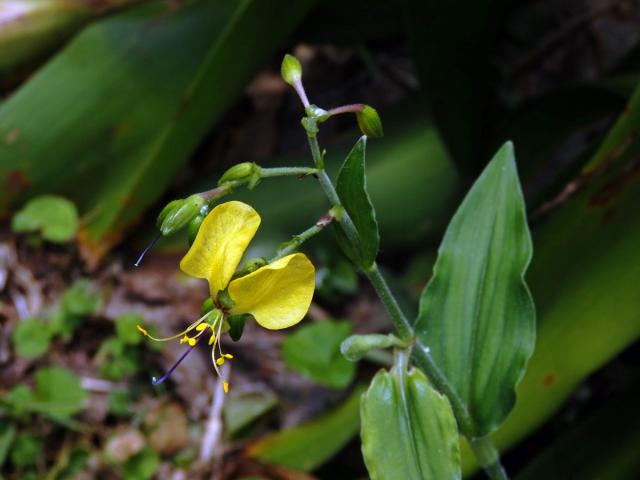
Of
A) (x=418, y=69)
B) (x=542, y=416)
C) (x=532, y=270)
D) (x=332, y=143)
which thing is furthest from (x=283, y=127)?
(x=542, y=416)

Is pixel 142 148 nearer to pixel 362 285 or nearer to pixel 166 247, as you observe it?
pixel 166 247

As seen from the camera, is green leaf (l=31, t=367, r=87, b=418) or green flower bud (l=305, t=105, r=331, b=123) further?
green leaf (l=31, t=367, r=87, b=418)

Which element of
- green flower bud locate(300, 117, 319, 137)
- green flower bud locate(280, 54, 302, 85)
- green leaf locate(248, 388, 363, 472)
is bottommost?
green leaf locate(248, 388, 363, 472)

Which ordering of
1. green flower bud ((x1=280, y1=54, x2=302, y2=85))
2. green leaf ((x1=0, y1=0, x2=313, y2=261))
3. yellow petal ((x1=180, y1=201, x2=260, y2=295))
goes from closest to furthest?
yellow petal ((x1=180, y1=201, x2=260, y2=295))
green flower bud ((x1=280, y1=54, x2=302, y2=85))
green leaf ((x1=0, y1=0, x2=313, y2=261))

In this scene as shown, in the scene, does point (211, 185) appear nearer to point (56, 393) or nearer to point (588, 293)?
point (56, 393)

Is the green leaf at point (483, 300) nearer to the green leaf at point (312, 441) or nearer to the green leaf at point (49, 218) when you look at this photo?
the green leaf at point (312, 441)

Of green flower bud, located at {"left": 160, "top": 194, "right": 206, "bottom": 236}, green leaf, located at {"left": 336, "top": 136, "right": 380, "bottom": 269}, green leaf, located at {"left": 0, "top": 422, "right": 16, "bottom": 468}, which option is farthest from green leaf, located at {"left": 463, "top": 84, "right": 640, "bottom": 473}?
green leaf, located at {"left": 0, "top": 422, "right": 16, "bottom": 468}

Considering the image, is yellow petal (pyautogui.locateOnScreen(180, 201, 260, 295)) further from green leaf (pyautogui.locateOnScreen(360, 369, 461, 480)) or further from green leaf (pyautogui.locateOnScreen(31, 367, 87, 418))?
green leaf (pyautogui.locateOnScreen(31, 367, 87, 418))
